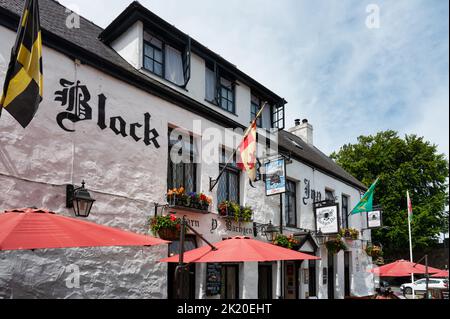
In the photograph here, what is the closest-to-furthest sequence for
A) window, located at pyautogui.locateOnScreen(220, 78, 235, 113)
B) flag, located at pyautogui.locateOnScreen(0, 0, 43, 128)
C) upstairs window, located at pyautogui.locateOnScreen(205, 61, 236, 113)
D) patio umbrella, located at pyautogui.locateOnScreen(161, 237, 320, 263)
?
flag, located at pyautogui.locateOnScreen(0, 0, 43, 128), patio umbrella, located at pyautogui.locateOnScreen(161, 237, 320, 263), upstairs window, located at pyautogui.locateOnScreen(205, 61, 236, 113), window, located at pyautogui.locateOnScreen(220, 78, 235, 113)

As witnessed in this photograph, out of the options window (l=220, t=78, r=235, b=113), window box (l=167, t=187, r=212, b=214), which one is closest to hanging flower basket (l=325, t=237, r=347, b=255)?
window (l=220, t=78, r=235, b=113)

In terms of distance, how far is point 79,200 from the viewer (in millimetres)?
7332

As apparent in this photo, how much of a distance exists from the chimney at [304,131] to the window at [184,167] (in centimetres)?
1219

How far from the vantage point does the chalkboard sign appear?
10.2m

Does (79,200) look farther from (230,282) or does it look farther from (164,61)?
(230,282)

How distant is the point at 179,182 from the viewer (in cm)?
1034

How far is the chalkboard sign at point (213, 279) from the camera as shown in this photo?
10.2 m

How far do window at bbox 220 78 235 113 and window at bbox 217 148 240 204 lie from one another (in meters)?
1.66

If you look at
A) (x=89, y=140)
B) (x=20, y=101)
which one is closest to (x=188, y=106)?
(x=89, y=140)

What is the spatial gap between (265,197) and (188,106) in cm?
428

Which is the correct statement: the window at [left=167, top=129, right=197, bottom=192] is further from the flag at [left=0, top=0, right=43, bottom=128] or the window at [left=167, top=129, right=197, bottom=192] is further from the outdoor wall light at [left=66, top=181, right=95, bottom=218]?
the flag at [left=0, top=0, right=43, bottom=128]

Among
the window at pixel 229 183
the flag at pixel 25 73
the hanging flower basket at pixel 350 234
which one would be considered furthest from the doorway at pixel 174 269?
the hanging flower basket at pixel 350 234
